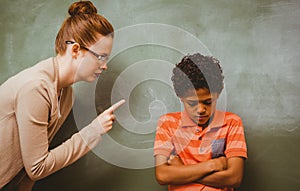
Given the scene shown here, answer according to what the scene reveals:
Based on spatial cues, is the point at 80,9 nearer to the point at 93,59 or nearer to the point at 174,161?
the point at 93,59

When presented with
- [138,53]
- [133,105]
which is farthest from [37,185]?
[138,53]

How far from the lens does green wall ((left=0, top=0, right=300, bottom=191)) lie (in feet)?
5.64

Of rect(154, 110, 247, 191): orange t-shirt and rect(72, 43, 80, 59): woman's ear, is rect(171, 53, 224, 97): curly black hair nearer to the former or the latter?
rect(154, 110, 247, 191): orange t-shirt

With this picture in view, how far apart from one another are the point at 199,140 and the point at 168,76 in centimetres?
45

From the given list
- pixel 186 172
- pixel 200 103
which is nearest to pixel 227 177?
pixel 186 172

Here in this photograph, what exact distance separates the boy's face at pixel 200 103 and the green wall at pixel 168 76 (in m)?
0.32

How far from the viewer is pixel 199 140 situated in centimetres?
149

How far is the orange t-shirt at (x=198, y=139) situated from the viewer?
1.45m

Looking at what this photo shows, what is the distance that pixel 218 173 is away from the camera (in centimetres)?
136

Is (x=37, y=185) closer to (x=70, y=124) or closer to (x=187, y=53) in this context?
(x=70, y=124)

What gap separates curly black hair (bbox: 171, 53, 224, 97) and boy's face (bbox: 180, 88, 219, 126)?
0.02 meters

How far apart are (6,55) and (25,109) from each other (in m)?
0.81

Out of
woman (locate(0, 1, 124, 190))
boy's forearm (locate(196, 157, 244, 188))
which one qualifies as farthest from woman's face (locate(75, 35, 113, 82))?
boy's forearm (locate(196, 157, 244, 188))

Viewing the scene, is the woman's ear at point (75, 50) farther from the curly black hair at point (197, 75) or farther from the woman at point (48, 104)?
the curly black hair at point (197, 75)
